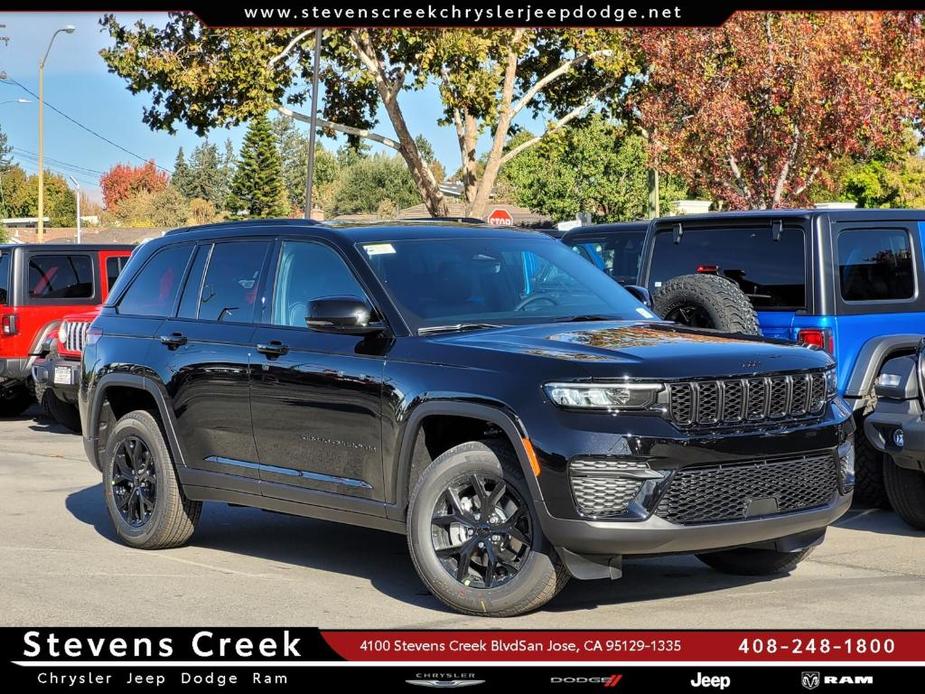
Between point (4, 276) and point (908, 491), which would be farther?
point (4, 276)

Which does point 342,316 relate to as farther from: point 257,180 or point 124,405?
point 257,180

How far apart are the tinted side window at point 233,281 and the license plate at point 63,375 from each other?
21.0 feet

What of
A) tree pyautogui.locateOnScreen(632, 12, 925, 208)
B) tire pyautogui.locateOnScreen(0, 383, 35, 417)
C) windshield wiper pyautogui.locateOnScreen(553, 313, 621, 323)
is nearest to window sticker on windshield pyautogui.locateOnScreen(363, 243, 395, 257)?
windshield wiper pyautogui.locateOnScreen(553, 313, 621, 323)

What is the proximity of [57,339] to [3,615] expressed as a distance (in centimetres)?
858

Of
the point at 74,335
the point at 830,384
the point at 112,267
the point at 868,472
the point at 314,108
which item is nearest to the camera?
the point at 830,384

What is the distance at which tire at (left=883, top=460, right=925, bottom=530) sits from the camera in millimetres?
8812

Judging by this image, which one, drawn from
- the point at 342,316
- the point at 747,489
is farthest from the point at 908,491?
the point at 342,316

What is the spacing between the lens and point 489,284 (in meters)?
7.50

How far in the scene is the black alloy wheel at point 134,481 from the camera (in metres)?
8.57

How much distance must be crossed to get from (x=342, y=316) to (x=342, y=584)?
4.82 feet

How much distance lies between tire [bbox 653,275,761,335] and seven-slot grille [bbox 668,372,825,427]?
91.8 inches

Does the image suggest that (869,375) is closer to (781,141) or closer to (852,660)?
(852,660)

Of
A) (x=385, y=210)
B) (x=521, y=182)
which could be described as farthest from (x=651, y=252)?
(x=385, y=210)

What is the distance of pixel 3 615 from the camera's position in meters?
6.73
